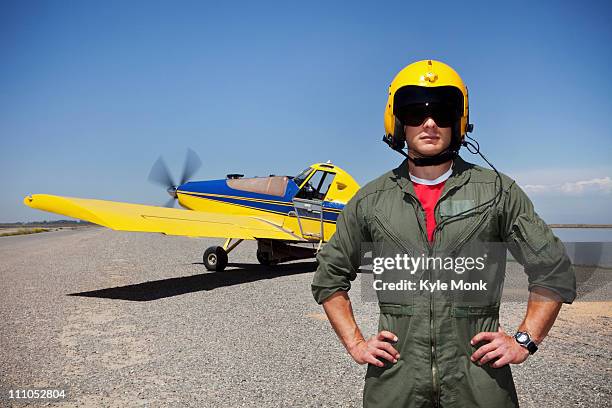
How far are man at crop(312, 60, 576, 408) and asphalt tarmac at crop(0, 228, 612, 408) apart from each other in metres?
2.84

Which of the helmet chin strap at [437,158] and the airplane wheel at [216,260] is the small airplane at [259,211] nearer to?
the airplane wheel at [216,260]

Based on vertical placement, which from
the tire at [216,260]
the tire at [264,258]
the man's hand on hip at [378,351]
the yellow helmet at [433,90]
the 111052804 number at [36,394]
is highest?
the yellow helmet at [433,90]

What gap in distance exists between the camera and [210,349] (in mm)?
6445

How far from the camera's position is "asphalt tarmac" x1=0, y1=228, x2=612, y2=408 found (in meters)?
4.85

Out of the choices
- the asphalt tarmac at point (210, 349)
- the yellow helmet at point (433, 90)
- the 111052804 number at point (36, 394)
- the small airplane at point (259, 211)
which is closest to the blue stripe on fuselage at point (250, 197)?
the small airplane at point (259, 211)

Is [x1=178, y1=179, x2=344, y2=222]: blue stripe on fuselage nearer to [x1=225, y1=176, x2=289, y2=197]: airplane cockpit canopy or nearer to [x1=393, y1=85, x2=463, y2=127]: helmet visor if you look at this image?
[x1=225, y1=176, x2=289, y2=197]: airplane cockpit canopy

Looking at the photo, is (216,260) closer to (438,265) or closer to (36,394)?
(36,394)

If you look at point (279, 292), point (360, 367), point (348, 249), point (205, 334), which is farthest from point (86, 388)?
point (279, 292)

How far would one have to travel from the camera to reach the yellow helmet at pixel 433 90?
7.14ft

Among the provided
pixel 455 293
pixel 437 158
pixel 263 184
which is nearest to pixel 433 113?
pixel 437 158

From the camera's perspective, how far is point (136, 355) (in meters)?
6.23

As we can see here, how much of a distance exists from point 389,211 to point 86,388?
4.51m

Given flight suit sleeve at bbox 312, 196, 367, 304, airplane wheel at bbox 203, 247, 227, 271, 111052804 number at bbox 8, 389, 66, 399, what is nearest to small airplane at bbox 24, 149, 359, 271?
airplane wheel at bbox 203, 247, 227, 271

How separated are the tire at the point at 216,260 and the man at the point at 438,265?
511 inches
